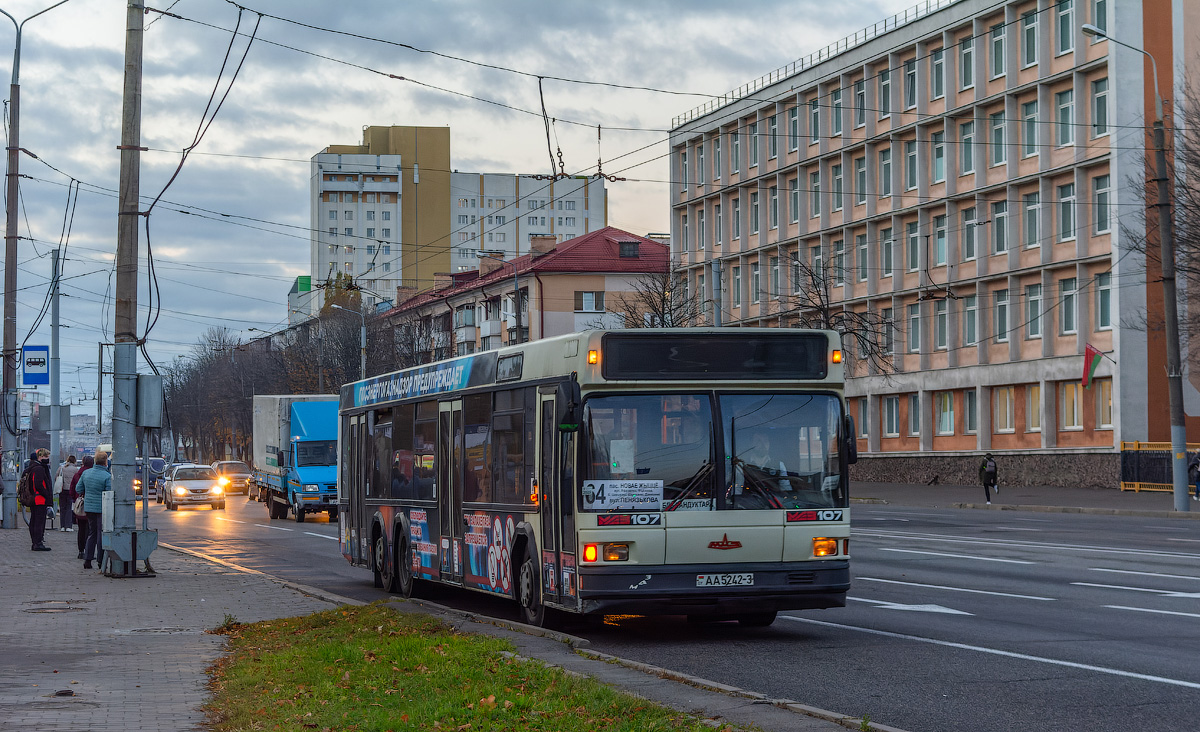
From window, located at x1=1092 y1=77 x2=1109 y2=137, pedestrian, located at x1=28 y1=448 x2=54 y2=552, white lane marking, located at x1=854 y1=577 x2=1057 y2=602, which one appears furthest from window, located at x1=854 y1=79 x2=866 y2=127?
white lane marking, located at x1=854 y1=577 x2=1057 y2=602

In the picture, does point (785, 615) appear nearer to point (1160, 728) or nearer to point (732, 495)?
point (732, 495)

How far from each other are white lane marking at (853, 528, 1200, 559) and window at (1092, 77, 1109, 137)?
24.0 metres

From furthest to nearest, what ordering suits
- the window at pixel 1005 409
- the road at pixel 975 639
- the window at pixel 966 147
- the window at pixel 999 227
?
the window at pixel 966 147, the window at pixel 1005 409, the window at pixel 999 227, the road at pixel 975 639

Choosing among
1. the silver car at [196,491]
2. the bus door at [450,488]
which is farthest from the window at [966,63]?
the bus door at [450,488]

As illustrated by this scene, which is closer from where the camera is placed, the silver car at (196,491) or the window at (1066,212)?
the window at (1066,212)

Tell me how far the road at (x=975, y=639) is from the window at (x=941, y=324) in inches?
1331

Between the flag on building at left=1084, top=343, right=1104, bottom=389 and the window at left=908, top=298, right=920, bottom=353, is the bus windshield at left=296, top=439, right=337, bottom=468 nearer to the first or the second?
the flag on building at left=1084, top=343, right=1104, bottom=389

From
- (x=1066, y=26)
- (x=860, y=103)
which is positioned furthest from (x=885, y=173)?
(x=1066, y=26)

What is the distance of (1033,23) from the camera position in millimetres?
51219

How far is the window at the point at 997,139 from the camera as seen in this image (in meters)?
53.1

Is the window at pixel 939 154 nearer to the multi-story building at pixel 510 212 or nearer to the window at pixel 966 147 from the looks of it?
the window at pixel 966 147

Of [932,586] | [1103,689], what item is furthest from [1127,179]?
[1103,689]

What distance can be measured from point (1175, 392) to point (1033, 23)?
67.4 ft

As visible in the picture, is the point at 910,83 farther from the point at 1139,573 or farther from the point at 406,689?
the point at 406,689
